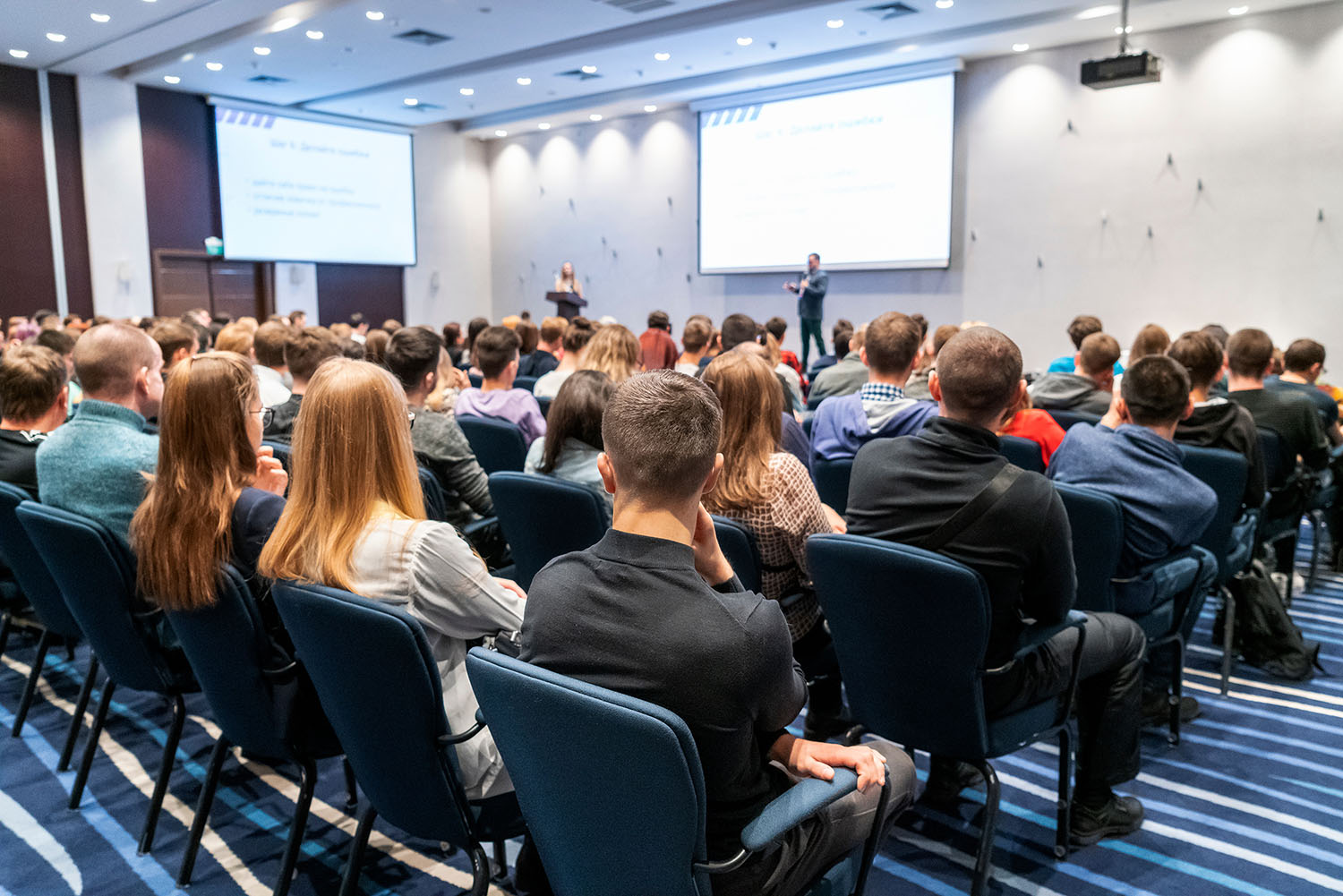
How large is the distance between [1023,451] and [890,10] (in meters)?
7.42

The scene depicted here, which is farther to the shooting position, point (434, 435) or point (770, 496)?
point (434, 435)

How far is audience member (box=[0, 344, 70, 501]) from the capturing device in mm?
3023

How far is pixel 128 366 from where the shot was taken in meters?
2.81

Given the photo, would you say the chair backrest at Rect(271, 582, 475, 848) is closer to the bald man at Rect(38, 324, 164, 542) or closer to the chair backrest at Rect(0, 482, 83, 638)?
the bald man at Rect(38, 324, 164, 542)

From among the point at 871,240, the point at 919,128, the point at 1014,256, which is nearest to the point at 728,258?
the point at 871,240

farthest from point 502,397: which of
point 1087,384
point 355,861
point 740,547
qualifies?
point 1087,384

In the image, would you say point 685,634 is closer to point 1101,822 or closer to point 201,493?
point 201,493

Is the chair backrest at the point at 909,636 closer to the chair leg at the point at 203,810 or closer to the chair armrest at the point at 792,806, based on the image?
the chair armrest at the point at 792,806

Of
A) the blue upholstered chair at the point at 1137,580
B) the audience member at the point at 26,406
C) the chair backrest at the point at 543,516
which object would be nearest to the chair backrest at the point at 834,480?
the blue upholstered chair at the point at 1137,580

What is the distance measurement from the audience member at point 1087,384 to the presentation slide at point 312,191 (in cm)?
1241

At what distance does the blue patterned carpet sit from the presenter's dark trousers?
29.1 ft

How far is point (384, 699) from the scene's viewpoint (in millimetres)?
1716

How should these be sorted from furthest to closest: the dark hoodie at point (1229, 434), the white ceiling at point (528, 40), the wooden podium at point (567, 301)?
1. the wooden podium at point (567, 301)
2. the white ceiling at point (528, 40)
3. the dark hoodie at point (1229, 434)

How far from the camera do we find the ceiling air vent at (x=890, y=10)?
917cm
